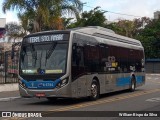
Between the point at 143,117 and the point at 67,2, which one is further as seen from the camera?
the point at 67,2

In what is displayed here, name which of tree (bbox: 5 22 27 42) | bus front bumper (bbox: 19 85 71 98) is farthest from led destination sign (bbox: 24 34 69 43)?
tree (bbox: 5 22 27 42)

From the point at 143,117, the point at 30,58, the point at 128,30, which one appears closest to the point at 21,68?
the point at 30,58

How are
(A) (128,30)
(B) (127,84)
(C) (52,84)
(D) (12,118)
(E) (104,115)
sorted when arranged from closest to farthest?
(D) (12,118) → (E) (104,115) → (C) (52,84) → (B) (127,84) → (A) (128,30)

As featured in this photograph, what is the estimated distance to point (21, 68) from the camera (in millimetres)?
16953

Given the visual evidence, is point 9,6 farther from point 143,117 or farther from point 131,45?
point 143,117

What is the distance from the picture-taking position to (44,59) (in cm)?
1641

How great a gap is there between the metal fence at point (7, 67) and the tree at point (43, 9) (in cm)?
461

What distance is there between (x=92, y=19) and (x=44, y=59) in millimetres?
44968

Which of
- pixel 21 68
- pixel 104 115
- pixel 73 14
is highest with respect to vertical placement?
pixel 73 14

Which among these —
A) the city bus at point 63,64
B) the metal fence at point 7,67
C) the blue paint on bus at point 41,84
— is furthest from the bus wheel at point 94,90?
the metal fence at point 7,67

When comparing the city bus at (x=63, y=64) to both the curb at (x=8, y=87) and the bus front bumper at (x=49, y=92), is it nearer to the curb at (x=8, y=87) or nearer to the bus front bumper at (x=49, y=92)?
the bus front bumper at (x=49, y=92)

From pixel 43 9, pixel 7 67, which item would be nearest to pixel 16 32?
pixel 43 9

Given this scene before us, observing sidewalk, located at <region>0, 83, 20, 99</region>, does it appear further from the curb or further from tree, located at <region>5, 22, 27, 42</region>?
tree, located at <region>5, 22, 27, 42</region>

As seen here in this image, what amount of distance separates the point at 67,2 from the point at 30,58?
494 inches
